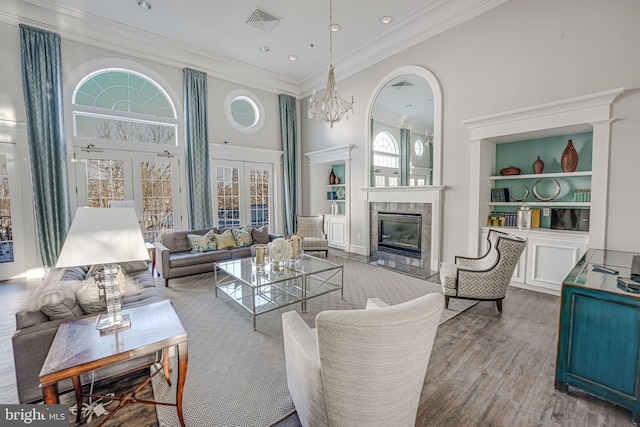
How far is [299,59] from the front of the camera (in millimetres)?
6242

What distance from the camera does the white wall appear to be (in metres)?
3.12

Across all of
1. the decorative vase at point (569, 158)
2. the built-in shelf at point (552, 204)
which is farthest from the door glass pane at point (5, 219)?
the decorative vase at point (569, 158)

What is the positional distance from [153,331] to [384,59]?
597cm

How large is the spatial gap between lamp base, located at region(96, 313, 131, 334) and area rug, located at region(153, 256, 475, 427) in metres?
0.63

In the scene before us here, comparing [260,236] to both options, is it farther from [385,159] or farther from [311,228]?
[385,159]

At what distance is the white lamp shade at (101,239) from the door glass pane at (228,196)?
4913mm

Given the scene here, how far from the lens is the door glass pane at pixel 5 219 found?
446 centimetres

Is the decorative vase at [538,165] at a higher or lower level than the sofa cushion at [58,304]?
higher

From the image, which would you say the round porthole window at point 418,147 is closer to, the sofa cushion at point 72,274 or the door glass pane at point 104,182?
the sofa cushion at point 72,274

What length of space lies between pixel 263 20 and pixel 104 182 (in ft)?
13.7

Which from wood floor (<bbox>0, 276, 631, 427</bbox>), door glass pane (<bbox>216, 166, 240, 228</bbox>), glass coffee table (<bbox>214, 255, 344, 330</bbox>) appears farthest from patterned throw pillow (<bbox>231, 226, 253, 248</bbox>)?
wood floor (<bbox>0, 276, 631, 427</bbox>)

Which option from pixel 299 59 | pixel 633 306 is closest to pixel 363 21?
pixel 299 59

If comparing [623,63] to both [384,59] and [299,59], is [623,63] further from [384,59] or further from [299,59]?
→ [299,59]

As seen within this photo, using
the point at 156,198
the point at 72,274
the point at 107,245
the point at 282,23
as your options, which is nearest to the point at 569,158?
the point at 282,23
